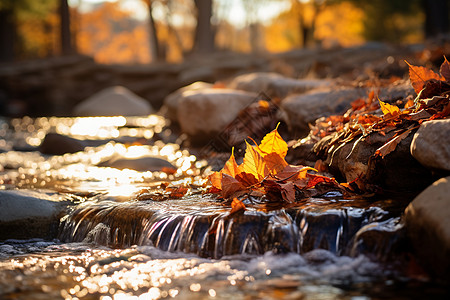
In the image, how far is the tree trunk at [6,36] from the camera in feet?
87.0

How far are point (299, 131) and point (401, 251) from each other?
12.3 ft

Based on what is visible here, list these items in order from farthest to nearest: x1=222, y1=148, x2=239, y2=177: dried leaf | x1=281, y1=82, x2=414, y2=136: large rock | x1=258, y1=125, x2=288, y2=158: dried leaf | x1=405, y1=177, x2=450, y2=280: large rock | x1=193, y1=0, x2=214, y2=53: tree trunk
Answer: x1=193, y1=0, x2=214, y2=53: tree trunk, x1=281, y1=82, x2=414, y2=136: large rock, x1=222, y1=148, x2=239, y2=177: dried leaf, x1=258, y1=125, x2=288, y2=158: dried leaf, x1=405, y1=177, x2=450, y2=280: large rock

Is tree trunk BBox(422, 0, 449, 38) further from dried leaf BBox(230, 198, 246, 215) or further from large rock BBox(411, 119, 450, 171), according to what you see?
dried leaf BBox(230, 198, 246, 215)

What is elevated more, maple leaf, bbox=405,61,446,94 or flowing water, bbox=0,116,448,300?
maple leaf, bbox=405,61,446,94

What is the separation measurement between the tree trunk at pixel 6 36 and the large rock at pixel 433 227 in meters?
27.1

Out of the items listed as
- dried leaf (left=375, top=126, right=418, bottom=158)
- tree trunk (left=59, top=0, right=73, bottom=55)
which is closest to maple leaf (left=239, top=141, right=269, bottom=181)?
dried leaf (left=375, top=126, right=418, bottom=158)

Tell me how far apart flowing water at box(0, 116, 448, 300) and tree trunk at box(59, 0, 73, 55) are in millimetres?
23282

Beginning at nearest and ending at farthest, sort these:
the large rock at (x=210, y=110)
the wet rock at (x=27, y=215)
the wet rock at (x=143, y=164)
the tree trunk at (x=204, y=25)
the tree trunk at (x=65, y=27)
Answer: the wet rock at (x=27, y=215) < the wet rock at (x=143, y=164) < the large rock at (x=210, y=110) < the tree trunk at (x=204, y=25) < the tree trunk at (x=65, y=27)

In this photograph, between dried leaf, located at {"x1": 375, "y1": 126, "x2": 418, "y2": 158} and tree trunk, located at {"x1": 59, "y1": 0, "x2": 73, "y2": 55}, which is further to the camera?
tree trunk, located at {"x1": 59, "y1": 0, "x2": 73, "y2": 55}

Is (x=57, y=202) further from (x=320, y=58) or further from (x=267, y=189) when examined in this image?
(x=320, y=58)

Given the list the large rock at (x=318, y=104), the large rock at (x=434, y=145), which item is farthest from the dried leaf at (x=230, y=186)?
the large rock at (x=318, y=104)

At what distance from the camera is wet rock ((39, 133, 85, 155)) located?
9.42m

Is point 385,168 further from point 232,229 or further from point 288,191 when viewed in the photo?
point 232,229

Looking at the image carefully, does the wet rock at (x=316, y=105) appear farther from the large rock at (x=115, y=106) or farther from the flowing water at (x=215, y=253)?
the large rock at (x=115, y=106)
